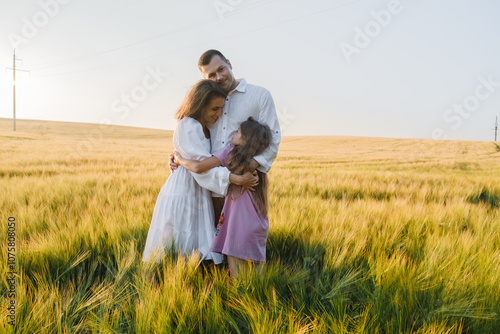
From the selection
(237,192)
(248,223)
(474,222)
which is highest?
(237,192)

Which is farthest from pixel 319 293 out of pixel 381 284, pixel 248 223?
pixel 248 223

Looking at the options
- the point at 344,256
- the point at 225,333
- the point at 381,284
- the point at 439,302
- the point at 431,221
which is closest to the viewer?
the point at 225,333

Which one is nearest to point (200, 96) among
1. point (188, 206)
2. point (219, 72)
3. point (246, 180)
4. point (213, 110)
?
point (213, 110)

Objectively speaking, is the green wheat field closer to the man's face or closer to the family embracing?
the family embracing

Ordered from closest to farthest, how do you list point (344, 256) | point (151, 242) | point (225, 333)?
point (225, 333)
point (344, 256)
point (151, 242)

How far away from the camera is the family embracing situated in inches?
77.5

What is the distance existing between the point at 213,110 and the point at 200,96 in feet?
0.46

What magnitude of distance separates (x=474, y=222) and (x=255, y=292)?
2423 mm

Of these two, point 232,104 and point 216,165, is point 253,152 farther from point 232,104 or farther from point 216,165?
point 232,104

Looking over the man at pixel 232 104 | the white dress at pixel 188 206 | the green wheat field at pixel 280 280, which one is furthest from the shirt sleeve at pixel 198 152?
the green wheat field at pixel 280 280

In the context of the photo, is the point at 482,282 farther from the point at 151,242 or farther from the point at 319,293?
the point at 151,242

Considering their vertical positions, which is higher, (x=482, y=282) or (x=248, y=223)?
(x=248, y=223)

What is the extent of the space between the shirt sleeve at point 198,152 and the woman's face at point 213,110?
111 mm

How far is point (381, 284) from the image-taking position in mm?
1552
